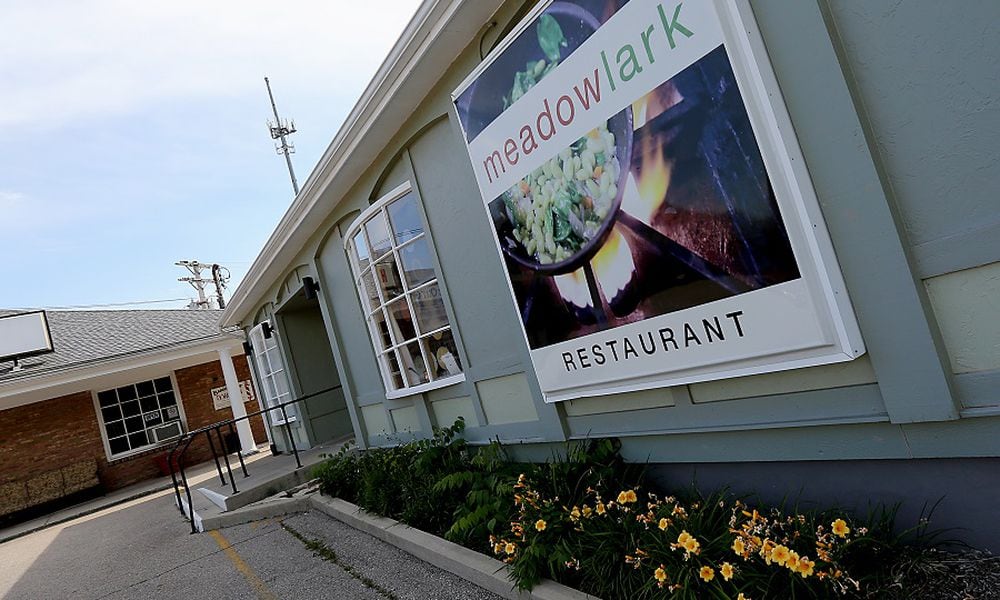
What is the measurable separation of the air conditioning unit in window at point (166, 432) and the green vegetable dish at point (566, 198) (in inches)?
657

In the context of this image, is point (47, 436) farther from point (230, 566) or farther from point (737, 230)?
point (737, 230)

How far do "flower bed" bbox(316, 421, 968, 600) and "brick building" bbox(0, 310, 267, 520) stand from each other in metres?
12.5

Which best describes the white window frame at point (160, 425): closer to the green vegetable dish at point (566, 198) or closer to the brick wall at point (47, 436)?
the brick wall at point (47, 436)

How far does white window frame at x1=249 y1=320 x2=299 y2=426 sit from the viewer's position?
11883 millimetres

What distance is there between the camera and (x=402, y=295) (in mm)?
6398

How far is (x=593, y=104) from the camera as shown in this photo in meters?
3.40

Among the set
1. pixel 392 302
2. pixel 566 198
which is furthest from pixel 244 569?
pixel 566 198

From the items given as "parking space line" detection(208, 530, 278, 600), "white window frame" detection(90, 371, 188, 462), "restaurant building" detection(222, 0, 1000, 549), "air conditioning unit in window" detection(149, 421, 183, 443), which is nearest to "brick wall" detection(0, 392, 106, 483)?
"white window frame" detection(90, 371, 188, 462)

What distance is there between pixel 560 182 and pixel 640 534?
2078 mm

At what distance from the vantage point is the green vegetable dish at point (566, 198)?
11.3 feet

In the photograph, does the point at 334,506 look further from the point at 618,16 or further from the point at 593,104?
the point at 618,16

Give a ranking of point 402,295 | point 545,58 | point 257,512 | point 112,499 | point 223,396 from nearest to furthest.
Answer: point 545,58
point 402,295
point 257,512
point 112,499
point 223,396

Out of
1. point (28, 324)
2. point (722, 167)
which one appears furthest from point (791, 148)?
point (28, 324)

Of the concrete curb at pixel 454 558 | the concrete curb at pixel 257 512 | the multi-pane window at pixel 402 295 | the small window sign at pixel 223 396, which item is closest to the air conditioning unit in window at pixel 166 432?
the small window sign at pixel 223 396
